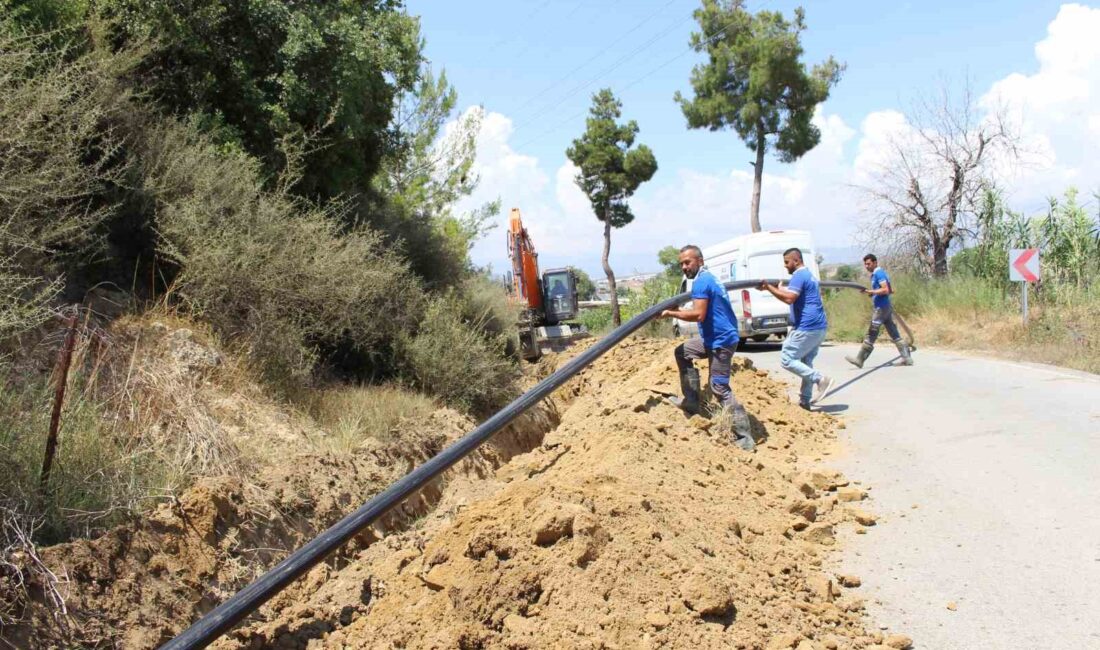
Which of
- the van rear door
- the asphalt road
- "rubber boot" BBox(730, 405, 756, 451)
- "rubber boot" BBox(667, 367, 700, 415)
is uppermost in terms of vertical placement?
the van rear door

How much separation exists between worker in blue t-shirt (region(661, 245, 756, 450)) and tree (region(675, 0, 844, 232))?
24611 millimetres

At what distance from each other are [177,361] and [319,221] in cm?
360

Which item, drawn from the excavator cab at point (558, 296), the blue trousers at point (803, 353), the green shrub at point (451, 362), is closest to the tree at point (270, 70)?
the green shrub at point (451, 362)

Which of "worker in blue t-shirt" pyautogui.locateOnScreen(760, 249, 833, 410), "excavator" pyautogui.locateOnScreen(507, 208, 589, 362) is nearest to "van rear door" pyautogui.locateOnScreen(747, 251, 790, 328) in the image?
"excavator" pyautogui.locateOnScreen(507, 208, 589, 362)

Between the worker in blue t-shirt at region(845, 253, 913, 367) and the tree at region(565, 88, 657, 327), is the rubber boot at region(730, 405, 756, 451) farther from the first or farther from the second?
the tree at region(565, 88, 657, 327)

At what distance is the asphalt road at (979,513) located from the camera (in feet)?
14.5

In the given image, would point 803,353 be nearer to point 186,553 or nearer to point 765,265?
point 186,553

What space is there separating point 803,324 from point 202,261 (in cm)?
701

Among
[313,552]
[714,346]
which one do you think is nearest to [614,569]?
[313,552]

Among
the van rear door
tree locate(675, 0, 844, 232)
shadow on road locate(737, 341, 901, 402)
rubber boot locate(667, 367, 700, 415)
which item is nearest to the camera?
rubber boot locate(667, 367, 700, 415)

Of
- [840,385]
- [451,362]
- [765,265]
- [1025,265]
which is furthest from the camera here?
[765,265]

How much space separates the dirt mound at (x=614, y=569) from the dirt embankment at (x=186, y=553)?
56 cm

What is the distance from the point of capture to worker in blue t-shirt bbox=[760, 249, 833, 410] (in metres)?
9.68

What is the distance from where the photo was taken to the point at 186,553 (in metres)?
6.00
